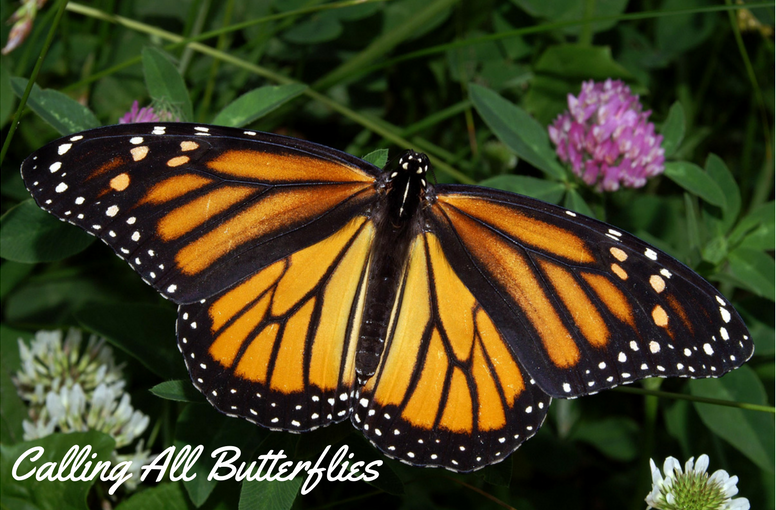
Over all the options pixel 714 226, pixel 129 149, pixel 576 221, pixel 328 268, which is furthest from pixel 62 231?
pixel 714 226

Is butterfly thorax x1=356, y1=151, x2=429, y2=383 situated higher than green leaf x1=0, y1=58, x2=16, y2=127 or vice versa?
butterfly thorax x1=356, y1=151, x2=429, y2=383

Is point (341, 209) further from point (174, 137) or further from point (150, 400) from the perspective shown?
point (150, 400)

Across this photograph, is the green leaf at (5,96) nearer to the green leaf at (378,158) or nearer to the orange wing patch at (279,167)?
the orange wing patch at (279,167)

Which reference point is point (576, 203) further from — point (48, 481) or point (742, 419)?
point (48, 481)

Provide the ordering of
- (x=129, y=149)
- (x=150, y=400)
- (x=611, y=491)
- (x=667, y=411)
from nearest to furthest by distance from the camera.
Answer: (x=129, y=149) < (x=150, y=400) < (x=667, y=411) < (x=611, y=491)

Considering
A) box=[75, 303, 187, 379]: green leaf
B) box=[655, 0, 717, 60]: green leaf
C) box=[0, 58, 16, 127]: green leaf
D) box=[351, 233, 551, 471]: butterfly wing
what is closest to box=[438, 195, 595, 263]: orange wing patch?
box=[351, 233, 551, 471]: butterfly wing

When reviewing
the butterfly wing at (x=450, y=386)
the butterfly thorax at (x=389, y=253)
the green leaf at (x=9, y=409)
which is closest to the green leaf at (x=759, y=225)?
the butterfly wing at (x=450, y=386)

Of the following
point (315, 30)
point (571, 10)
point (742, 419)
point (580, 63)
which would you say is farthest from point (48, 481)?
point (571, 10)

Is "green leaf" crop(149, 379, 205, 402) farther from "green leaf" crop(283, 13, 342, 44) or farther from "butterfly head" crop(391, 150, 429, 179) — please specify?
"green leaf" crop(283, 13, 342, 44)
